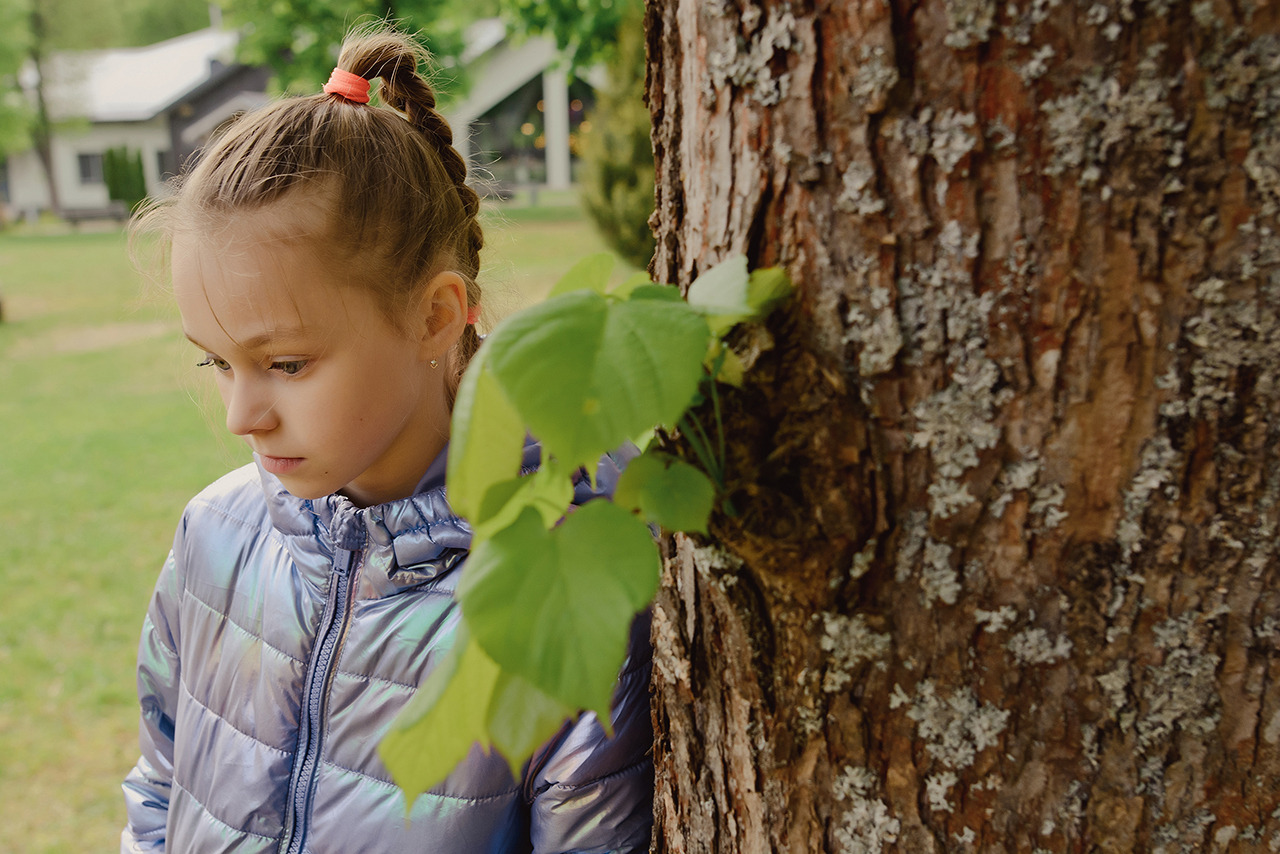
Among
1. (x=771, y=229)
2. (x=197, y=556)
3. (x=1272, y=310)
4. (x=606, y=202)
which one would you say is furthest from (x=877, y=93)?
(x=606, y=202)

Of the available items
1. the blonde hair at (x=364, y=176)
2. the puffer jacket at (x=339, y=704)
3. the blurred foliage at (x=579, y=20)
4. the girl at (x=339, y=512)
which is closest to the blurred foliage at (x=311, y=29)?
the blurred foliage at (x=579, y=20)

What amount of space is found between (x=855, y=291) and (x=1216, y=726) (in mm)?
472

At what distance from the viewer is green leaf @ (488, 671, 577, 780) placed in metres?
0.68

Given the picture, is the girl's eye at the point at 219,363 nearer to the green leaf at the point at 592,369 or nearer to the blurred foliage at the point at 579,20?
the green leaf at the point at 592,369

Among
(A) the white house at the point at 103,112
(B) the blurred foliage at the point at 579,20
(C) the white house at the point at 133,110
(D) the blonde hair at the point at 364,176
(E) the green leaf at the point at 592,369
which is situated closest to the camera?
(E) the green leaf at the point at 592,369

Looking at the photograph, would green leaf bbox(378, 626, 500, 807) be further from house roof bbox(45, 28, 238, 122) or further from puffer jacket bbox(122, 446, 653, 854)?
house roof bbox(45, 28, 238, 122)

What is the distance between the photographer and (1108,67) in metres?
0.66

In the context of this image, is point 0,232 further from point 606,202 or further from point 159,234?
point 159,234

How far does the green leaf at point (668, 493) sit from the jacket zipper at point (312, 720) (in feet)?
2.72

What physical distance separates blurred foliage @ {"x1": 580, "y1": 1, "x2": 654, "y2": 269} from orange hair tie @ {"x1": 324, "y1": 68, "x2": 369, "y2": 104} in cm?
847

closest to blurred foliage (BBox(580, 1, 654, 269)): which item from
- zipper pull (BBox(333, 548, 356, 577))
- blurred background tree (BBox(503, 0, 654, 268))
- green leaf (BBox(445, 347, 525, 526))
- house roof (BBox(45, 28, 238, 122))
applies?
blurred background tree (BBox(503, 0, 654, 268))

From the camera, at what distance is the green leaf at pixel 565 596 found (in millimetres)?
603

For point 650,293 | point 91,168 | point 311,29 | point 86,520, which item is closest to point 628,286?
point 650,293

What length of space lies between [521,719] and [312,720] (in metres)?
0.86
